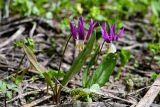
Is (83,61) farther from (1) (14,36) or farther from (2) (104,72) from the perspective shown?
(1) (14,36)

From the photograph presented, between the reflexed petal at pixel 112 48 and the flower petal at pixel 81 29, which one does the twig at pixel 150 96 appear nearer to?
the reflexed petal at pixel 112 48

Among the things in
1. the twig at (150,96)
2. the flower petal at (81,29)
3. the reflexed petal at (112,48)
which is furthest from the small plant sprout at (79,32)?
the twig at (150,96)

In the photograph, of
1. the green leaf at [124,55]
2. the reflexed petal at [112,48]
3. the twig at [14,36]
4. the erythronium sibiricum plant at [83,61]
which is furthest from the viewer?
the twig at [14,36]

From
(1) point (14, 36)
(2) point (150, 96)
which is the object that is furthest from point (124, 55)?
(1) point (14, 36)

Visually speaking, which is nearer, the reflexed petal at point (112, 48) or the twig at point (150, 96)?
the twig at point (150, 96)

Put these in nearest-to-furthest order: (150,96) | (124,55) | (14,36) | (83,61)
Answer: (83,61) < (150,96) < (124,55) < (14,36)

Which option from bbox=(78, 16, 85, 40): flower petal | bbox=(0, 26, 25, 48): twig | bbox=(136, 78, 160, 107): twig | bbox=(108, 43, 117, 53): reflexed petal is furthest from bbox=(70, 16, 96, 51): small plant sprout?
bbox=(0, 26, 25, 48): twig

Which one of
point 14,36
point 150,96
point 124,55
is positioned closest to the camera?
point 150,96
